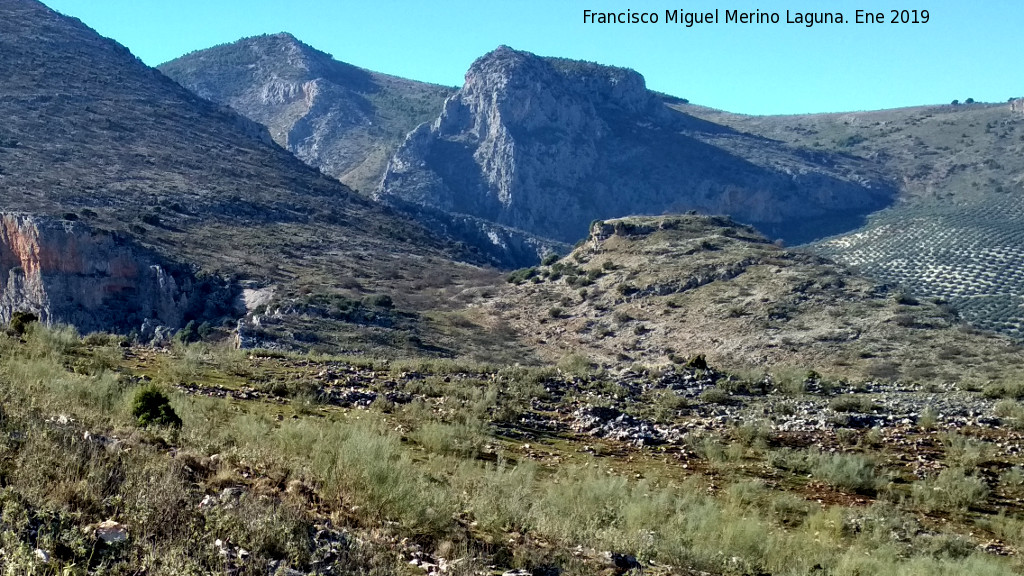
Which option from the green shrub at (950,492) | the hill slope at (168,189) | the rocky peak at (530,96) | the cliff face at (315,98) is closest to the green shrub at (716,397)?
the green shrub at (950,492)

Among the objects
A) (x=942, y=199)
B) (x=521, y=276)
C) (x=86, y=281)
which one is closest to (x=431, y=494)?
(x=86, y=281)

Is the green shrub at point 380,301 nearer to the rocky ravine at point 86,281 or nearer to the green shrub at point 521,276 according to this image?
the rocky ravine at point 86,281

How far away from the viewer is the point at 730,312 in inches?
1624

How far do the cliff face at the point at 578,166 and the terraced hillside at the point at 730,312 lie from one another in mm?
58705

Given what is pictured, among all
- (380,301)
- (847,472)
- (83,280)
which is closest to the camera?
(847,472)

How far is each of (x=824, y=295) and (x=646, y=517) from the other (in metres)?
36.8

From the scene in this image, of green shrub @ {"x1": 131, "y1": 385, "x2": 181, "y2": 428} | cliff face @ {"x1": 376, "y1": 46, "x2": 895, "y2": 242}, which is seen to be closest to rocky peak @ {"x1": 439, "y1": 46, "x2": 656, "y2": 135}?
cliff face @ {"x1": 376, "y1": 46, "x2": 895, "y2": 242}

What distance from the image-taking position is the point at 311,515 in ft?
22.3

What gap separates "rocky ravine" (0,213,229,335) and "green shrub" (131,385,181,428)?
30324mm

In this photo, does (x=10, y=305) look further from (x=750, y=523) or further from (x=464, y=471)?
(x=750, y=523)

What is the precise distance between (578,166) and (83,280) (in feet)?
304

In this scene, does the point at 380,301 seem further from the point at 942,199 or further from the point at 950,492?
the point at 942,199

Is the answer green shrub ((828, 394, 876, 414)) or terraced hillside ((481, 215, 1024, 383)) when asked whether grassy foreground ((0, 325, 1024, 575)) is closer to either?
green shrub ((828, 394, 876, 414))

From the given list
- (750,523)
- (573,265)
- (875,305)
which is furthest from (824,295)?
(750,523)
